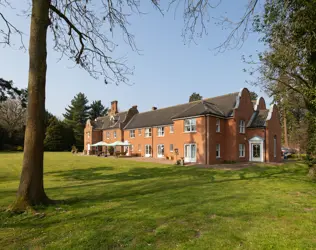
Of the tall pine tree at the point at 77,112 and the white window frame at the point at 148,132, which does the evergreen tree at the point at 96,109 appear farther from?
the white window frame at the point at 148,132

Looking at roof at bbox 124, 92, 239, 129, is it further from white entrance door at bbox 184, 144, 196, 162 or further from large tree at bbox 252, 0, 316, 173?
large tree at bbox 252, 0, 316, 173

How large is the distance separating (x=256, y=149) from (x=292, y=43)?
65.9 feet

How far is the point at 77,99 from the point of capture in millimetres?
75625

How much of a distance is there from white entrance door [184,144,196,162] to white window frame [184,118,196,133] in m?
1.85

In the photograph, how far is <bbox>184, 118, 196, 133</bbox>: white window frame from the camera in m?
27.7

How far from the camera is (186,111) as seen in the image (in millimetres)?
29578

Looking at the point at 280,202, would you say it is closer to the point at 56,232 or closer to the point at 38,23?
the point at 56,232

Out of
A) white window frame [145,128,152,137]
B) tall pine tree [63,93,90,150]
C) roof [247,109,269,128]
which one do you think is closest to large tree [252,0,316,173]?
roof [247,109,269,128]

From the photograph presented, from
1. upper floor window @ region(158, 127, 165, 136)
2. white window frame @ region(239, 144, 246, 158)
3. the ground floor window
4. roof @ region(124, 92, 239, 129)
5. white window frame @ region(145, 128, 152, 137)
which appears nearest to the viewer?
the ground floor window

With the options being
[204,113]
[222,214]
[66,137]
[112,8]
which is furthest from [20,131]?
Result: [222,214]

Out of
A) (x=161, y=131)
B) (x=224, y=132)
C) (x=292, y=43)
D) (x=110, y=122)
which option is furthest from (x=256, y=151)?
(x=110, y=122)

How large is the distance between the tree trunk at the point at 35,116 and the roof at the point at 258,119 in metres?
27.3

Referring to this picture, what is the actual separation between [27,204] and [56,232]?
223 centimetres

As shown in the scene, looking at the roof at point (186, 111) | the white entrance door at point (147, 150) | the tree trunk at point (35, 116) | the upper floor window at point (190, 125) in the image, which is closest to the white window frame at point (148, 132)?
the roof at point (186, 111)
